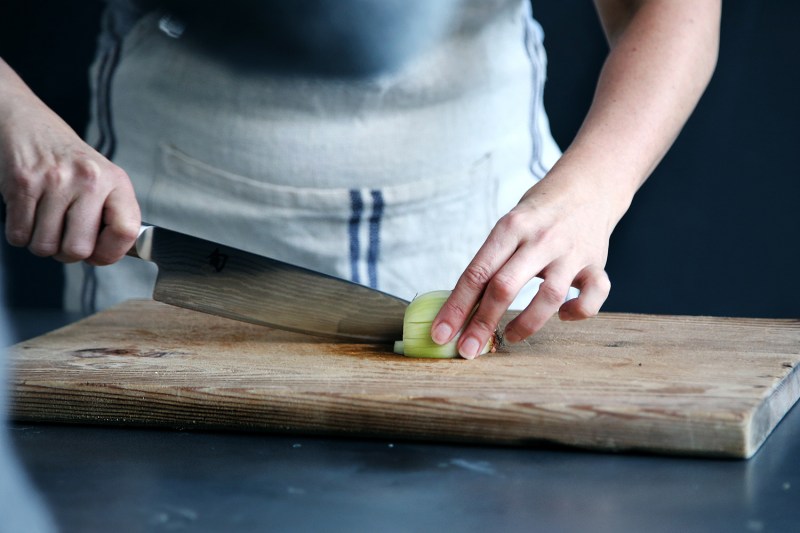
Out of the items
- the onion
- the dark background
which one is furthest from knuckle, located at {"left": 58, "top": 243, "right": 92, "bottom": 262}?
the dark background

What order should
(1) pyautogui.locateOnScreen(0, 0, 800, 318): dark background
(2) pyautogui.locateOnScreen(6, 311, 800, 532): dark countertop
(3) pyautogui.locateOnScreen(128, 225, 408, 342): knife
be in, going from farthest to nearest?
(1) pyautogui.locateOnScreen(0, 0, 800, 318): dark background, (3) pyautogui.locateOnScreen(128, 225, 408, 342): knife, (2) pyautogui.locateOnScreen(6, 311, 800, 532): dark countertop

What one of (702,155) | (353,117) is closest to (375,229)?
(353,117)

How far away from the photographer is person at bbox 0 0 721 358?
1.20 metres

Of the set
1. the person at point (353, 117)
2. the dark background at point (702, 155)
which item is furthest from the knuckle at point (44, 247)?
the dark background at point (702, 155)

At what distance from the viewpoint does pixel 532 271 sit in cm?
94

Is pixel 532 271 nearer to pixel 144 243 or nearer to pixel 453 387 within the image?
pixel 453 387

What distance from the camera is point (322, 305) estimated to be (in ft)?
3.37

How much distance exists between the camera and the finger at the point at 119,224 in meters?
0.96

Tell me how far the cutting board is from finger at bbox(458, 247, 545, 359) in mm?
18

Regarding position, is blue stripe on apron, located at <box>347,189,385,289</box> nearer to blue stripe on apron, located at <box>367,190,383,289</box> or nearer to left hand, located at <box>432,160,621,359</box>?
blue stripe on apron, located at <box>367,190,383,289</box>

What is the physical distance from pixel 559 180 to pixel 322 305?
0.28m

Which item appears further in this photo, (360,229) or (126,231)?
(360,229)

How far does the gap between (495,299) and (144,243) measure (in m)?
0.37

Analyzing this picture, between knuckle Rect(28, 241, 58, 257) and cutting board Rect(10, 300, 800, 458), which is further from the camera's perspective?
knuckle Rect(28, 241, 58, 257)
